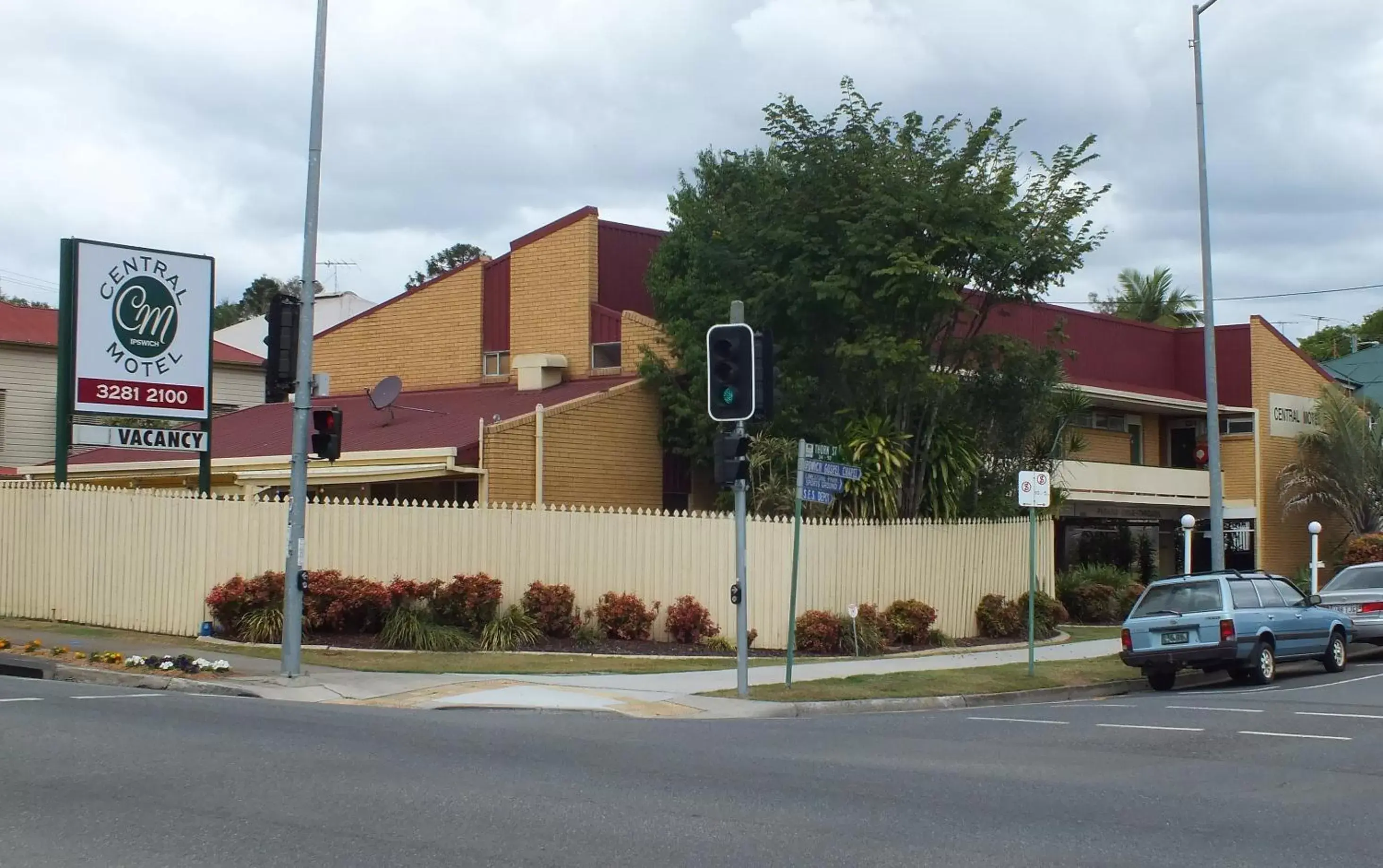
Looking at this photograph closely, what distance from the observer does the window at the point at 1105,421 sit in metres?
36.9

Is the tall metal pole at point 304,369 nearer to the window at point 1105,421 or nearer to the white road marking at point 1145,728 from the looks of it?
the white road marking at point 1145,728

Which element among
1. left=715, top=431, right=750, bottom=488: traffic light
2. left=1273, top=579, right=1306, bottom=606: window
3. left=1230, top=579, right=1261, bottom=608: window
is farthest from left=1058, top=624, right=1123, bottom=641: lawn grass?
left=715, top=431, right=750, bottom=488: traffic light

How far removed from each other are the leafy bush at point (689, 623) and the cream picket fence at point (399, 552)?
0.24 m

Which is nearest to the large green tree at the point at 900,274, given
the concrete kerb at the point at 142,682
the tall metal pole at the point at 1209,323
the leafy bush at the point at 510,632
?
the tall metal pole at the point at 1209,323

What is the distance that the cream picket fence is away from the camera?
20625 mm

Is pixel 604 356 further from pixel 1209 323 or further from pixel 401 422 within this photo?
pixel 1209 323

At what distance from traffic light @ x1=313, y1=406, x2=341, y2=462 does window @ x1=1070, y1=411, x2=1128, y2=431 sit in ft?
78.6

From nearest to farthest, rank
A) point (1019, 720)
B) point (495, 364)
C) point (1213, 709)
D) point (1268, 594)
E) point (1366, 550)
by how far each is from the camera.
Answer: point (1019, 720), point (1213, 709), point (1268, 594), point (495, 364), point (1366, 550)

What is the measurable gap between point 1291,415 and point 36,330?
107 ft

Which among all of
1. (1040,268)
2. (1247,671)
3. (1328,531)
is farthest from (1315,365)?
(1247,671)

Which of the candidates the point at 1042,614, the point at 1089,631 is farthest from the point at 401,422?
the point at 1089,631

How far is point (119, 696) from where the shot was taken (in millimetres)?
14430

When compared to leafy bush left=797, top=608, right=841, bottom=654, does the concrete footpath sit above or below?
below

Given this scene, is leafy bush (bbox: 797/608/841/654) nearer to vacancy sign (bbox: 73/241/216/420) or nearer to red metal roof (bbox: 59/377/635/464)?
red metal roof (bbox: 59/377/635/464)
